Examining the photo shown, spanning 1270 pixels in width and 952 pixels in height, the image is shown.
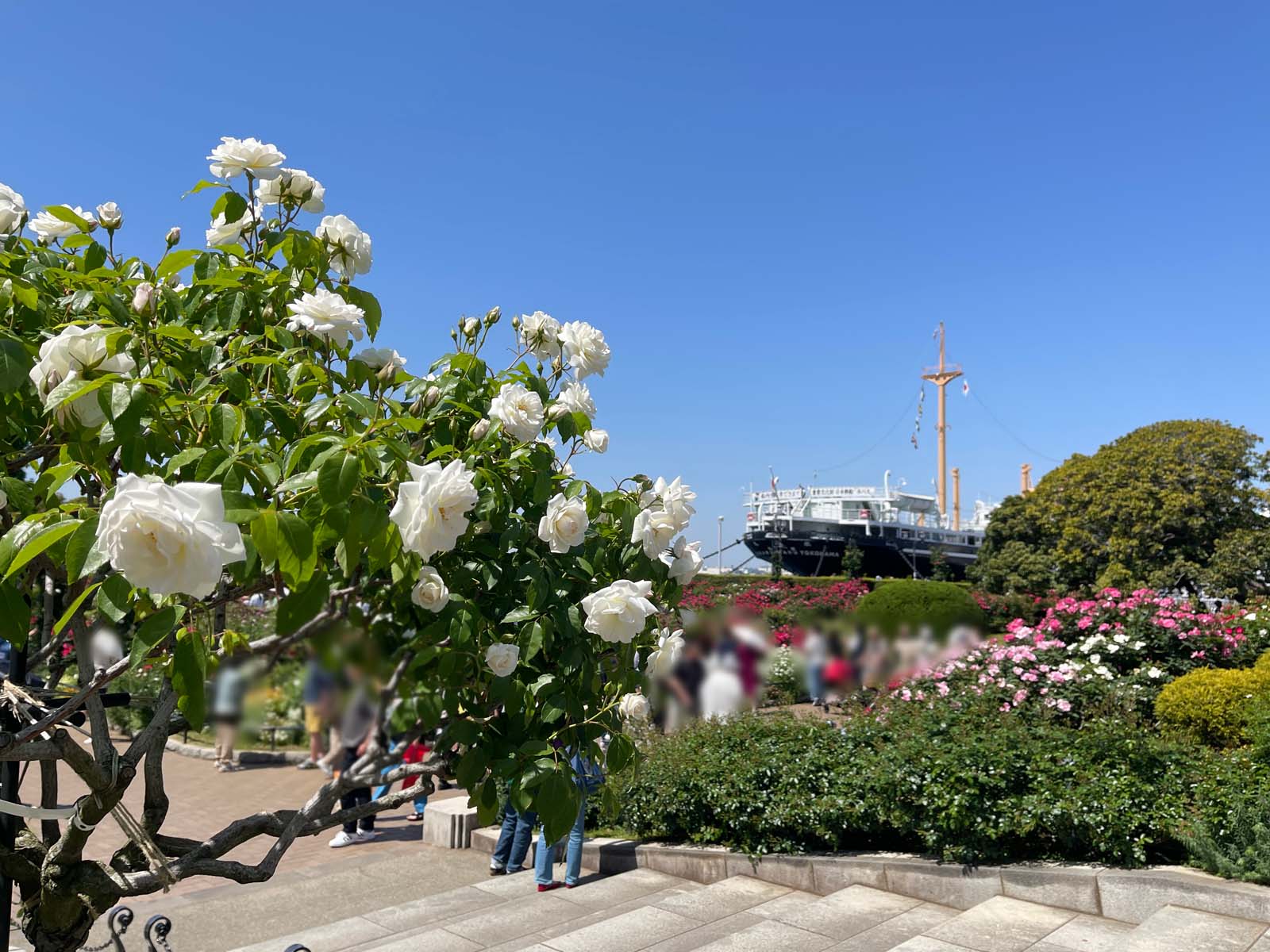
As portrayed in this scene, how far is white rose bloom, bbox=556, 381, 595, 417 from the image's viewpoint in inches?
100

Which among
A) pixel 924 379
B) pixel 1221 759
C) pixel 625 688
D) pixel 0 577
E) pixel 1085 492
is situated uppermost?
pixel 924 379

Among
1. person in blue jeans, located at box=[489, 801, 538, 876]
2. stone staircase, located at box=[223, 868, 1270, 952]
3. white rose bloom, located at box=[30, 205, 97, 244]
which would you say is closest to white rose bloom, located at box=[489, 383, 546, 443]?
white rose bloom, located at box=[30, 205, 97, 244]

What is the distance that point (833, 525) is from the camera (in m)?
41.2

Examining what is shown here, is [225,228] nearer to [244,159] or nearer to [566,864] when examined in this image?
[244,159]

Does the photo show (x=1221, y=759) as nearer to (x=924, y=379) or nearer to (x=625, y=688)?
(x=625, y=688)

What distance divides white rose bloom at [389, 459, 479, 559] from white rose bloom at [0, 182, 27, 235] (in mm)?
1570

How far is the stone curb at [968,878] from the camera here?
192 inches

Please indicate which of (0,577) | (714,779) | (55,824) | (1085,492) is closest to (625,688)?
(0,577)

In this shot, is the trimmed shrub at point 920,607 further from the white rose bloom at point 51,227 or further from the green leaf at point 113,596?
the green leaf at point 113,596

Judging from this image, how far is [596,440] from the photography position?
2652 millimetres

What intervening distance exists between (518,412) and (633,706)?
812 mm

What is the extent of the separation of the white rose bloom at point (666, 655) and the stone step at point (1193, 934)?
128 inches

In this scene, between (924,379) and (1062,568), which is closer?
(1062,568)

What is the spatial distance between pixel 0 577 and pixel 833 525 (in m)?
41.0
